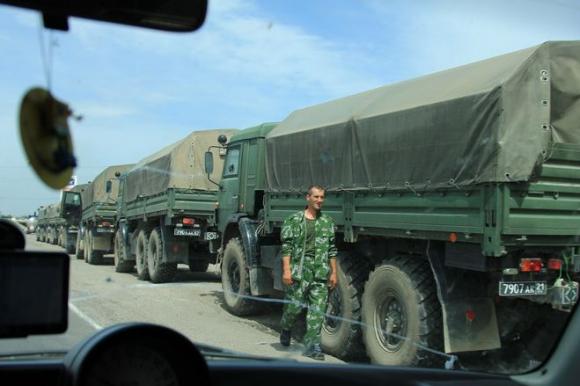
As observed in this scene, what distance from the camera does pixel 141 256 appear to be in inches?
A: 576

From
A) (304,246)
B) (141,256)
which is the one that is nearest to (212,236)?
(141,256)

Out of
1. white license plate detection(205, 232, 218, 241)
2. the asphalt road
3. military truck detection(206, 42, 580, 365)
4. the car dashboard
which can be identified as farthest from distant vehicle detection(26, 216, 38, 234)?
white license plate detection(205, 232, 218, 241)

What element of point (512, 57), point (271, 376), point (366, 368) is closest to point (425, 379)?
point (366, 368)

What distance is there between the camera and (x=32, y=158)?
1470 mm

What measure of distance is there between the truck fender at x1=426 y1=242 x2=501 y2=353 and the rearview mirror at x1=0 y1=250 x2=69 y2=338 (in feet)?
14.9

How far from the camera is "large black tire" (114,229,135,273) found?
1321 centimetres

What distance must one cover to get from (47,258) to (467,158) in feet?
15.7

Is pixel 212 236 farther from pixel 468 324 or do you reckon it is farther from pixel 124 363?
pixel 124 363

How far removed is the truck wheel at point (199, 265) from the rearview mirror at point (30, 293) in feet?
38.7

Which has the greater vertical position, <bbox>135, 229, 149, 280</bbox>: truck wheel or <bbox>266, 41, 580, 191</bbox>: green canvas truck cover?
<bbox>266, 41, 580, 191</bbox>: green canvas truck cover

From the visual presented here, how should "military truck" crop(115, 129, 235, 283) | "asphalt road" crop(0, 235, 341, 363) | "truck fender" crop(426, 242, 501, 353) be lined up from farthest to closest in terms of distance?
1. "military truck" crop(115, 129, 235, 283)
2. "truck fender" crop(426, 242, 501, 353)
3. "asphalt road" crop(0, 235, 341, 363)

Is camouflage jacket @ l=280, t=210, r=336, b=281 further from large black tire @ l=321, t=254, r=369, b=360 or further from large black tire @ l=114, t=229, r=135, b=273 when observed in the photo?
large black tire @ l=114, t=229, r=135, b=273

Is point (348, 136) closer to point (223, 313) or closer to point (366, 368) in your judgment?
point (223, 313)

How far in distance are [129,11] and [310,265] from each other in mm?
5843
